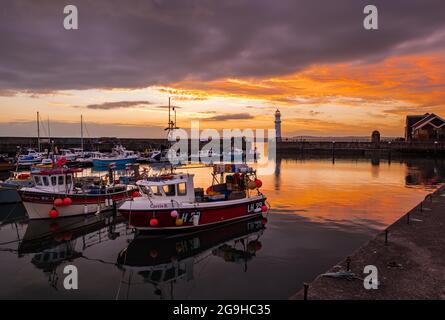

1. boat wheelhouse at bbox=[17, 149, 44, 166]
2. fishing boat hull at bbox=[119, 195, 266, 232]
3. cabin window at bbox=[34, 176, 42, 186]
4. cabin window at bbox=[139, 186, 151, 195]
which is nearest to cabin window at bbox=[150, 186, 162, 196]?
cabin window at bbox=[139, 186, 151, 195]

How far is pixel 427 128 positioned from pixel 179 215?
92964 millimetres

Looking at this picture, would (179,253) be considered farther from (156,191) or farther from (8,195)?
(8,195)

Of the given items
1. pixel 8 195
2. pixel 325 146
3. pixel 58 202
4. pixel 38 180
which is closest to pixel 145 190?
pixel 58 202

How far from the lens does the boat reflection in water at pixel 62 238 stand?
16484 mm

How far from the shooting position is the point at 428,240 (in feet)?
49.9

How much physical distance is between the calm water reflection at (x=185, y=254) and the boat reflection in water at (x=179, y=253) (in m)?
Answer: 0.04

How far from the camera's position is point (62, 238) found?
20172 mm

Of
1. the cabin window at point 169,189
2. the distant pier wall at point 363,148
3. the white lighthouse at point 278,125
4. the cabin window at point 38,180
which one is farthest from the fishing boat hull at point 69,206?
the white lighthouse at point 278,125

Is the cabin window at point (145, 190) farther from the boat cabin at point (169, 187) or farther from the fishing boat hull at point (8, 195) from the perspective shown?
the fishing boat hull at point (8, 195)

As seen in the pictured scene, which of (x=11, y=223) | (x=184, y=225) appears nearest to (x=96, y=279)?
(x=184, y=225)
